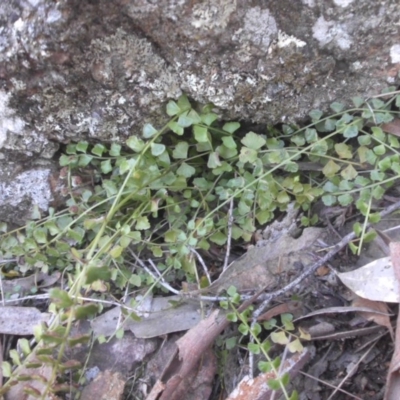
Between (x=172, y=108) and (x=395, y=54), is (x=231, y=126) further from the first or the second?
(x=395, y=54)

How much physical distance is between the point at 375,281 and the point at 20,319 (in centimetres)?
106

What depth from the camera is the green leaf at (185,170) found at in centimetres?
155

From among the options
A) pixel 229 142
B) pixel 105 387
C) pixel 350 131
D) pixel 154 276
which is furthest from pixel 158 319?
pixel 350 131

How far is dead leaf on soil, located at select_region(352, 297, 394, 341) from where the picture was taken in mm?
1334

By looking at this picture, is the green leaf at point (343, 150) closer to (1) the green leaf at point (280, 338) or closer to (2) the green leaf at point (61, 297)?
(1) the green leaf at point (280, 338)

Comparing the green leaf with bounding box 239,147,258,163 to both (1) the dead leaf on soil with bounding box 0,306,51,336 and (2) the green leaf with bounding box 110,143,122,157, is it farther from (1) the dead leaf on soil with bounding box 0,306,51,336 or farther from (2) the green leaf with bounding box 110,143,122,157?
(1) the dead leaf on soil with bounding box 0,306,51,336

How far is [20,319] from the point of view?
164cm

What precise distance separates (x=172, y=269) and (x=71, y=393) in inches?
17.7

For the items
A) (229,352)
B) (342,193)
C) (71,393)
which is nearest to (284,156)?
(342,193)

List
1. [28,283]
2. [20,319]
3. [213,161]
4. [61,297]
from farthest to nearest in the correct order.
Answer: [28,283] < [20,319] < [213,161] < [61,297]

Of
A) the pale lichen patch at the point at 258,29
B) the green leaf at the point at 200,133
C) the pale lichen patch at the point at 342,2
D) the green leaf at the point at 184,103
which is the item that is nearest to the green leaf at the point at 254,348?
the green leaf at the point at 200,133

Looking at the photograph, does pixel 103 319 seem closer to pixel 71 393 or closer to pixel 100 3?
pixel 71 393

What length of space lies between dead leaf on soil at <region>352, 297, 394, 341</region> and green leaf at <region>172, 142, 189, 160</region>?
63 cm

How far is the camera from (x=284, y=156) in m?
1.52
